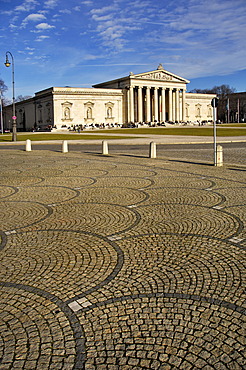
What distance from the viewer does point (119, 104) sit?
348 ft

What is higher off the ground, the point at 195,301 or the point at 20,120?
the point at 20,120

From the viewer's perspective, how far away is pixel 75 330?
3.42 metres

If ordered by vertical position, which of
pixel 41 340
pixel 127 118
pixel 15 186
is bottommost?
pixel 41 340

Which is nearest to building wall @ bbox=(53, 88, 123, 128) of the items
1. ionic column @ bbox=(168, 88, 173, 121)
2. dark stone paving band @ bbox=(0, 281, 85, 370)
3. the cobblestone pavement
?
ionic column @ bbox=(168, 88, 173, 121)

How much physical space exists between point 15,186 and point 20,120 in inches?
4545

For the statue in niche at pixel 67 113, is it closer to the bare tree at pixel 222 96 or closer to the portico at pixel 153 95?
the portico at pixel 153 95

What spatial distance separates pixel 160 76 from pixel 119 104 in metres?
17.3

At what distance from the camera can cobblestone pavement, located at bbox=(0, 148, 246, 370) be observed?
3105mm

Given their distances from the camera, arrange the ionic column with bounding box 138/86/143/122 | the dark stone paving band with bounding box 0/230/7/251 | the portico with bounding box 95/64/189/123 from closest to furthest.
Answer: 1. the dark stone paving band with bounding box 0/230/7/251
2. the portico with bounding box 95/64/189/123
3. the ionic column with bounding box 138/86/143/122

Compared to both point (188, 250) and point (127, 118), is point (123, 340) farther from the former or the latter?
point (127, 118)

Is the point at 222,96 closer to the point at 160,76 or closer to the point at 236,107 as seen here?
the point at 236,107

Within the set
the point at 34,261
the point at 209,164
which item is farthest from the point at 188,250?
the point at 209,164

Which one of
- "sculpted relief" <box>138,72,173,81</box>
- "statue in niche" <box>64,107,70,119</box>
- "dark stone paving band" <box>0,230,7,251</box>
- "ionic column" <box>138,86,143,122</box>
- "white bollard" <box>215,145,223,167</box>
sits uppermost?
"sculpted relief" <box>138,72,173,81</box>

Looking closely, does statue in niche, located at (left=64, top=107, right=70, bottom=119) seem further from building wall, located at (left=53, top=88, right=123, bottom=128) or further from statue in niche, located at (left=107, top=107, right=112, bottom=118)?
statue in niche, located at (left=107, top=107, right=112, bottom=118)
